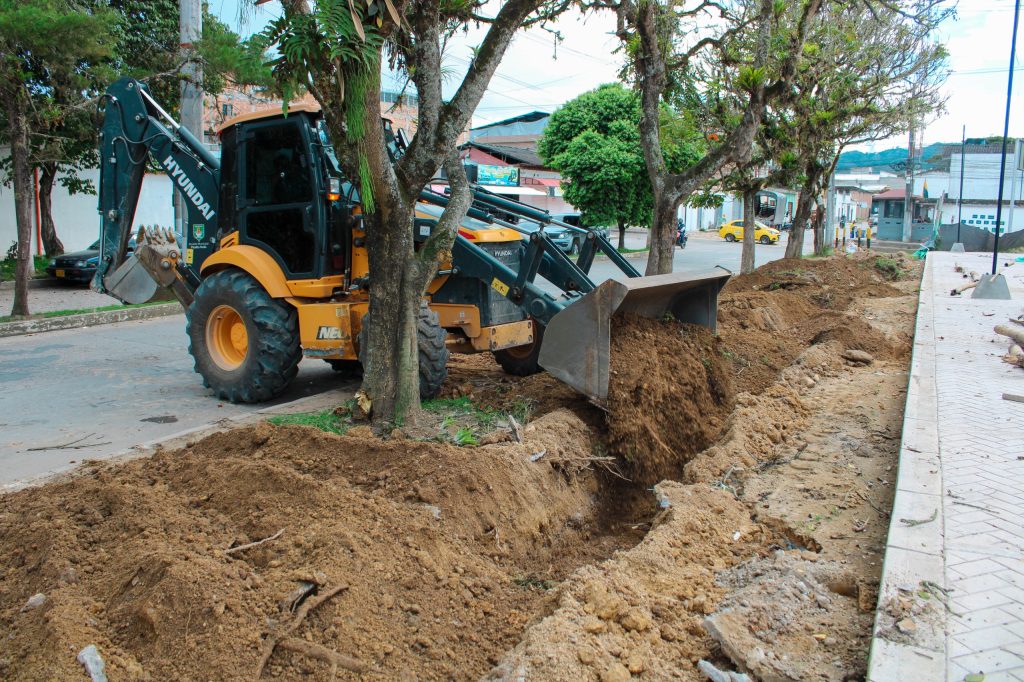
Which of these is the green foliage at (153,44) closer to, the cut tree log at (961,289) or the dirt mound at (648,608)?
the dirt mound at (648,608)

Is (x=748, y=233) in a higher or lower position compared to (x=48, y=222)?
lower

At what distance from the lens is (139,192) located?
941 cm

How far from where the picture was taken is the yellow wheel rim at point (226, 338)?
845 centimetres

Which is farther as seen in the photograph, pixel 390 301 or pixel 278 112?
pixel 278 112

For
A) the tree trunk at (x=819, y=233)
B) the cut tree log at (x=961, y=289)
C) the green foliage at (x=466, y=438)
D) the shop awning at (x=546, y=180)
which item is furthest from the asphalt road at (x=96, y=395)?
the shop awning at (x=546, y=180)

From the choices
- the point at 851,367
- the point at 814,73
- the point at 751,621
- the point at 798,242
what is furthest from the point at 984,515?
the point at 798,242

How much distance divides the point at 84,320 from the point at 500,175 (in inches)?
1043

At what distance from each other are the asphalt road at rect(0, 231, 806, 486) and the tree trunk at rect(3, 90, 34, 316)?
1245mm

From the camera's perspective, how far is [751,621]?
3.72 metres

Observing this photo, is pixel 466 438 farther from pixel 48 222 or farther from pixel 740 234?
pixel 740 234

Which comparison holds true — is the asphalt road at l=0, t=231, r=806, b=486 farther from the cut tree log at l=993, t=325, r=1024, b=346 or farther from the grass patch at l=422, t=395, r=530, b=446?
the cut tree log at l=993, t=325, r=1024, b=346

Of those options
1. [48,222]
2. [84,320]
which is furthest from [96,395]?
[48,222]

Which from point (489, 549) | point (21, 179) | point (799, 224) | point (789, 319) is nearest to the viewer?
point (489, 549)

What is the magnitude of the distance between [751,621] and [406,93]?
17.0 feet
